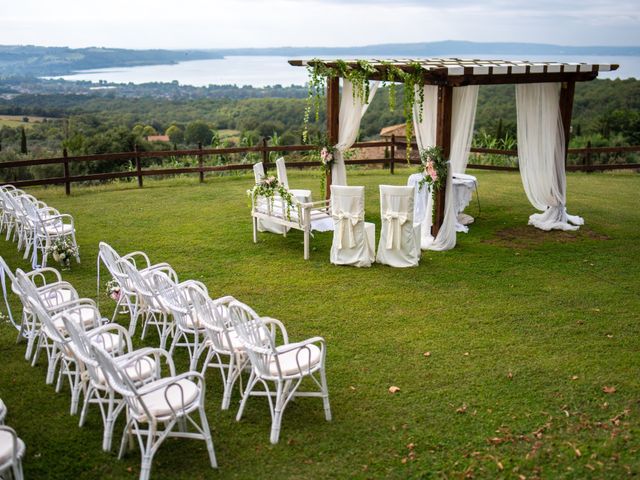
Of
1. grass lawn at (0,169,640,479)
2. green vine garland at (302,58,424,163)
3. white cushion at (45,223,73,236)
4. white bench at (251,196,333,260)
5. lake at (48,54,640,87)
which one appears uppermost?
lake at (48,54,640,87)

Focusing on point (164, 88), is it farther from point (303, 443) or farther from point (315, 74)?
point (303, 443)

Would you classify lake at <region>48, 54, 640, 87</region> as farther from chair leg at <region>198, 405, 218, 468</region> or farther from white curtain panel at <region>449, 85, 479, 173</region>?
chair leg at <region>198, 405, 218, 468</region>

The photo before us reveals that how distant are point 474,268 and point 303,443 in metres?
4.86

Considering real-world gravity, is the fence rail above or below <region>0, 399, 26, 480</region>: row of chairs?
above

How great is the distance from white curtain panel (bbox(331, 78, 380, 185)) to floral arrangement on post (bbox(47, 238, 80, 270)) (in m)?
4.52

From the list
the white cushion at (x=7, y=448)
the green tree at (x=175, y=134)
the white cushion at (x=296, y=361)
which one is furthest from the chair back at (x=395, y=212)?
the green tree at (x=175, y=134)

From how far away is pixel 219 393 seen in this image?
5812 mm

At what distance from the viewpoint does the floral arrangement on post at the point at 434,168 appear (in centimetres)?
1004

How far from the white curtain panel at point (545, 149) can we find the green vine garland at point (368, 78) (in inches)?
74.2

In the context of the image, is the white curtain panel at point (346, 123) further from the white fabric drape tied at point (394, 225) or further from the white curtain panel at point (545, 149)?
the white fabric drape tied at point (394, 225)

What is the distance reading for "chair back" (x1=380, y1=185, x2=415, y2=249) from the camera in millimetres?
9102

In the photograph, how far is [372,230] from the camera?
31.3ft

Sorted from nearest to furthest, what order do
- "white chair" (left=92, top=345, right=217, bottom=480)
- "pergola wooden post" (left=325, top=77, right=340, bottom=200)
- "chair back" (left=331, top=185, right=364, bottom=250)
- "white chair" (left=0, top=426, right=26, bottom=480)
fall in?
"white chair" (left=0, top=426, right=26, bottom=480) < "white chair" (left=92, top=345, right=217, bottom=480) < "chair back" (left=331, top=185, right=364, bottom=250) < "pergola wooden post" (left=325, top=77, right=340, bottom=200)

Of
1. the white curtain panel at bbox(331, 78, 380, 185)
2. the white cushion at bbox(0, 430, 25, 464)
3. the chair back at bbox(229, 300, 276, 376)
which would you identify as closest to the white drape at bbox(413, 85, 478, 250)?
the white curtain panel at bbox(331, 78, 380, 185)
